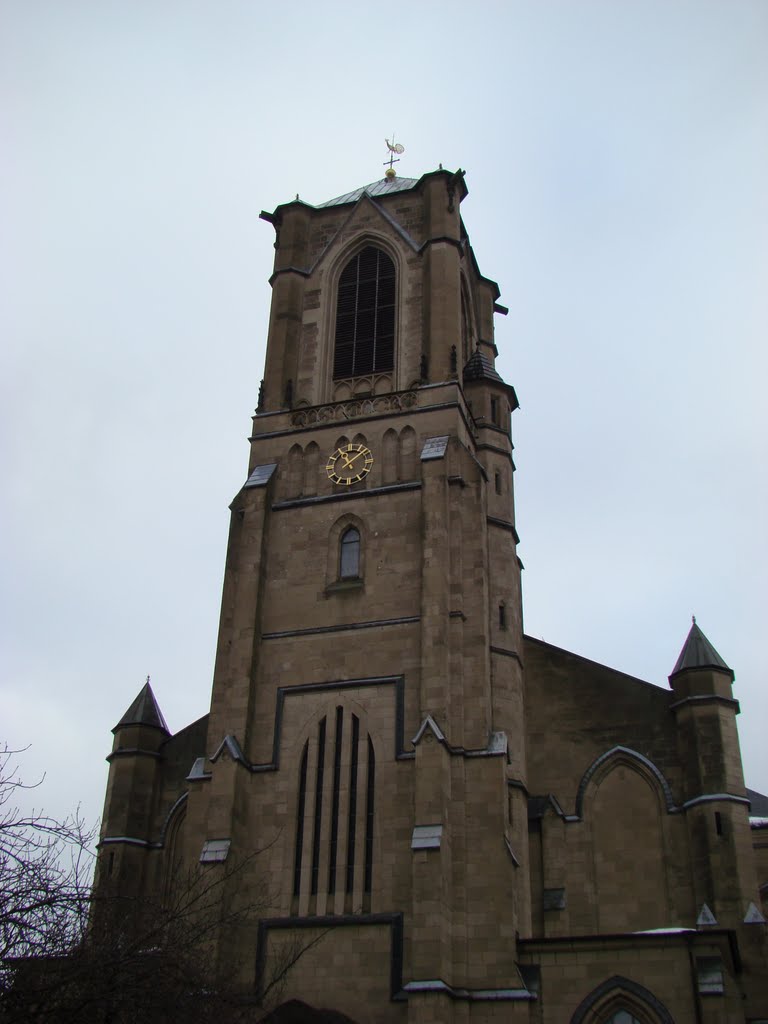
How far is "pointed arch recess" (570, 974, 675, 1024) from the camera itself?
25016 mm

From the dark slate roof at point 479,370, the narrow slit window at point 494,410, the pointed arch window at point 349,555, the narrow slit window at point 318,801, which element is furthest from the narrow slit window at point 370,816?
the dark slate roof at point 479,370

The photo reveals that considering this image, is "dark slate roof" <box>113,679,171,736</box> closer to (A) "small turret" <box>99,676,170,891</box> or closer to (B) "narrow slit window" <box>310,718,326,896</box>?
(A) "small turret" <box>99,676,170,891</box>

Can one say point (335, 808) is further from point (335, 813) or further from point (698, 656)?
point (698, 656)

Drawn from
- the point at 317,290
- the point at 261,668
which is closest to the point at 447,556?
the point at 261,668

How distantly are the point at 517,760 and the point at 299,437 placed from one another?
11080 mm

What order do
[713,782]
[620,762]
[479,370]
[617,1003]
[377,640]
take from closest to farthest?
[617,1003] → [713,782] → [377,640] → [620,762] → [479,370]

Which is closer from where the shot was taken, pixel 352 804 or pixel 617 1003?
pixel 617 1003

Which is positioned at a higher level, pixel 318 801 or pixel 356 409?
pixel 356 409

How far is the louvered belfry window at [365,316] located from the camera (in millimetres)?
36562

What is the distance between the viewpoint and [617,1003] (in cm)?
2538

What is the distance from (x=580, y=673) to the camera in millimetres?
32750

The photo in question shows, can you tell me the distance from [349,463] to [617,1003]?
1550 cm

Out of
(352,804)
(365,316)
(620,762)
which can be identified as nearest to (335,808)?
(352,804)

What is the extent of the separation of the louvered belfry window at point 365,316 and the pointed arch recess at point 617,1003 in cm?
1825
